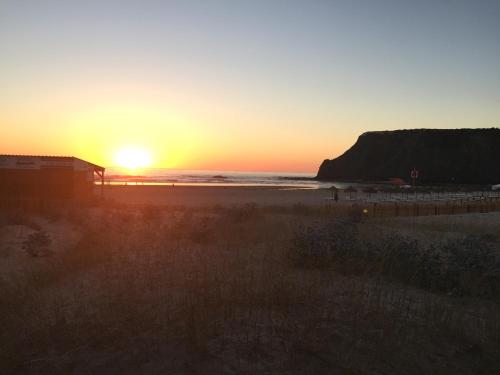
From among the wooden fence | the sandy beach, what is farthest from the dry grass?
the sandy beach

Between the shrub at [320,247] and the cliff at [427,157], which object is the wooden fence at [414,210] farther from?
the cliff at [427,157]

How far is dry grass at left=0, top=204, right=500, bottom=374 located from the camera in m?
4.30

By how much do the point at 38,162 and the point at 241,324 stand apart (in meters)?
25.9

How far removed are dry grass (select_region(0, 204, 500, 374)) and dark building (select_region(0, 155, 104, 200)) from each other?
21.6 meters

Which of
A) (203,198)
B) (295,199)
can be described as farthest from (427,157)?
(203,198)

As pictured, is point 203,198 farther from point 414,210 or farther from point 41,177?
point 414,210

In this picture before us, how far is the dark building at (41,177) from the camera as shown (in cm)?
2697

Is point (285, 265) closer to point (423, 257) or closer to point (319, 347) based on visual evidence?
point (423, 257)

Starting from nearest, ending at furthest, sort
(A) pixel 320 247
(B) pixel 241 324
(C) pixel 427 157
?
(B) pixel 241 324
(A) pixel 320 247
(C) pixel 427 157

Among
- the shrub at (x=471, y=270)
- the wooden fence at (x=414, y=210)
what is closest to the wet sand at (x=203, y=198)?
the wooden fence at (x=414, y=210)

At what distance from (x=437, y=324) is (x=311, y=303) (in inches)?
54.4

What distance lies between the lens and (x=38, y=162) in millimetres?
27641

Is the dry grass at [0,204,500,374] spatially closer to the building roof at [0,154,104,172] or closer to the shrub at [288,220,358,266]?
the shrub at [288,220,358,266]

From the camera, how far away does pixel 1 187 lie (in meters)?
27.0
